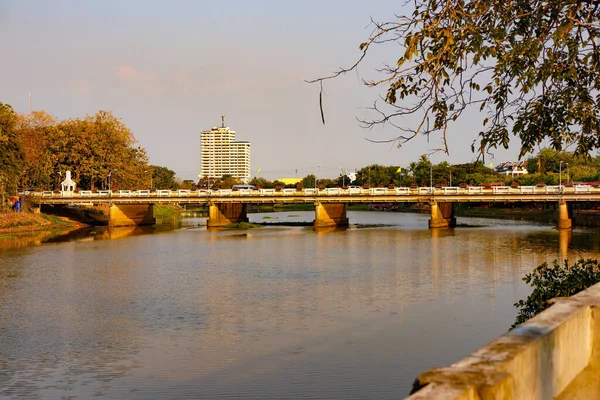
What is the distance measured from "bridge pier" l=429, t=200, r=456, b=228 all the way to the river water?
32036mm

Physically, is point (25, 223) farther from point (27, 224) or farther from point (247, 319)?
point (247, 319)

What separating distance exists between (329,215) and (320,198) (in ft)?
10.2

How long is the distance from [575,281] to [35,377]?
14535 mm

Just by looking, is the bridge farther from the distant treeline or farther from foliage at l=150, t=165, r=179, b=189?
foliage at l=150, t=165, r=179, b=189

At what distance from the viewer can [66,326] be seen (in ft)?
80.1

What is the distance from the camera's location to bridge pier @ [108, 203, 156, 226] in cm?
9425

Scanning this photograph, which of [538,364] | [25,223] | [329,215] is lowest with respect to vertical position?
[25,223]

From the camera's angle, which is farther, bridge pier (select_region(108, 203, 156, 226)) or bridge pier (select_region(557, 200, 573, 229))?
bridge pier (select_region(108, 203, 156, 226))

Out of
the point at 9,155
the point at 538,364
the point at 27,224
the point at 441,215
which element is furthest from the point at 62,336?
the point at 441,215

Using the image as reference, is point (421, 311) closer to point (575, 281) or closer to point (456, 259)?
point (575, 281)

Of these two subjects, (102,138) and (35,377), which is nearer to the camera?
(35,377)

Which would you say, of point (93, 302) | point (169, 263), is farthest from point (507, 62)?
point (169, 263)

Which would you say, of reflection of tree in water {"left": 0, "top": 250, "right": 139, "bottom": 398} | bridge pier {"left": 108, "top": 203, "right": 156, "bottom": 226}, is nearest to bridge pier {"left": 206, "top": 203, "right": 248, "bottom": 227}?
bridge pier {"left": 108, "top": 203, "right": 156, "bottom": 226}

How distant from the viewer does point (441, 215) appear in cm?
8738
